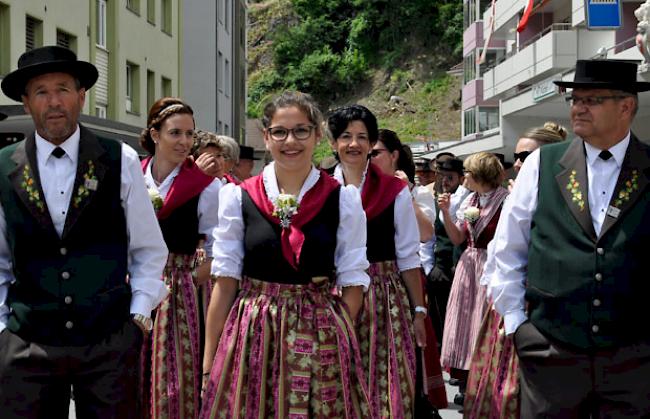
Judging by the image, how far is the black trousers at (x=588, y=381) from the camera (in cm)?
418

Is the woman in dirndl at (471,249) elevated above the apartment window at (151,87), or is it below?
below

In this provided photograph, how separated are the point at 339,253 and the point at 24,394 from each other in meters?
1.48

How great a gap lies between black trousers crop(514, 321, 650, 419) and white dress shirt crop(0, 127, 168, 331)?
1.59 m

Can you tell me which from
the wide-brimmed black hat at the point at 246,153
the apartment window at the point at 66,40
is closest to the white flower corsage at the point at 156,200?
the wide-brimmed black hat at the point at 246,153

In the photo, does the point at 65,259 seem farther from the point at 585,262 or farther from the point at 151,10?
the point at 151,10

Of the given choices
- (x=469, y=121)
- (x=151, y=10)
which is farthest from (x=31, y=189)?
(x=469, y=121)

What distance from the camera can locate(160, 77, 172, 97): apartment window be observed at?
99.3 ft

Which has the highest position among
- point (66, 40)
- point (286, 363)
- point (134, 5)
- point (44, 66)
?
point (134, 5)

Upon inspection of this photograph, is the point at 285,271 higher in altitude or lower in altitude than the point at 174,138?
lower

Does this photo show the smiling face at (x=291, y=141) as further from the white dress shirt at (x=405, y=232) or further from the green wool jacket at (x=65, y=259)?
the white dress shirt at (x=405, y=232)

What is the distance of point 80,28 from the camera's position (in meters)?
22.1

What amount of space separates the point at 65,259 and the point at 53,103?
2.11 ft

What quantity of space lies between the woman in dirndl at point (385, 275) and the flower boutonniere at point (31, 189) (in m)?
2.22

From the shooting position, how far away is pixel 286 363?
177 inches
